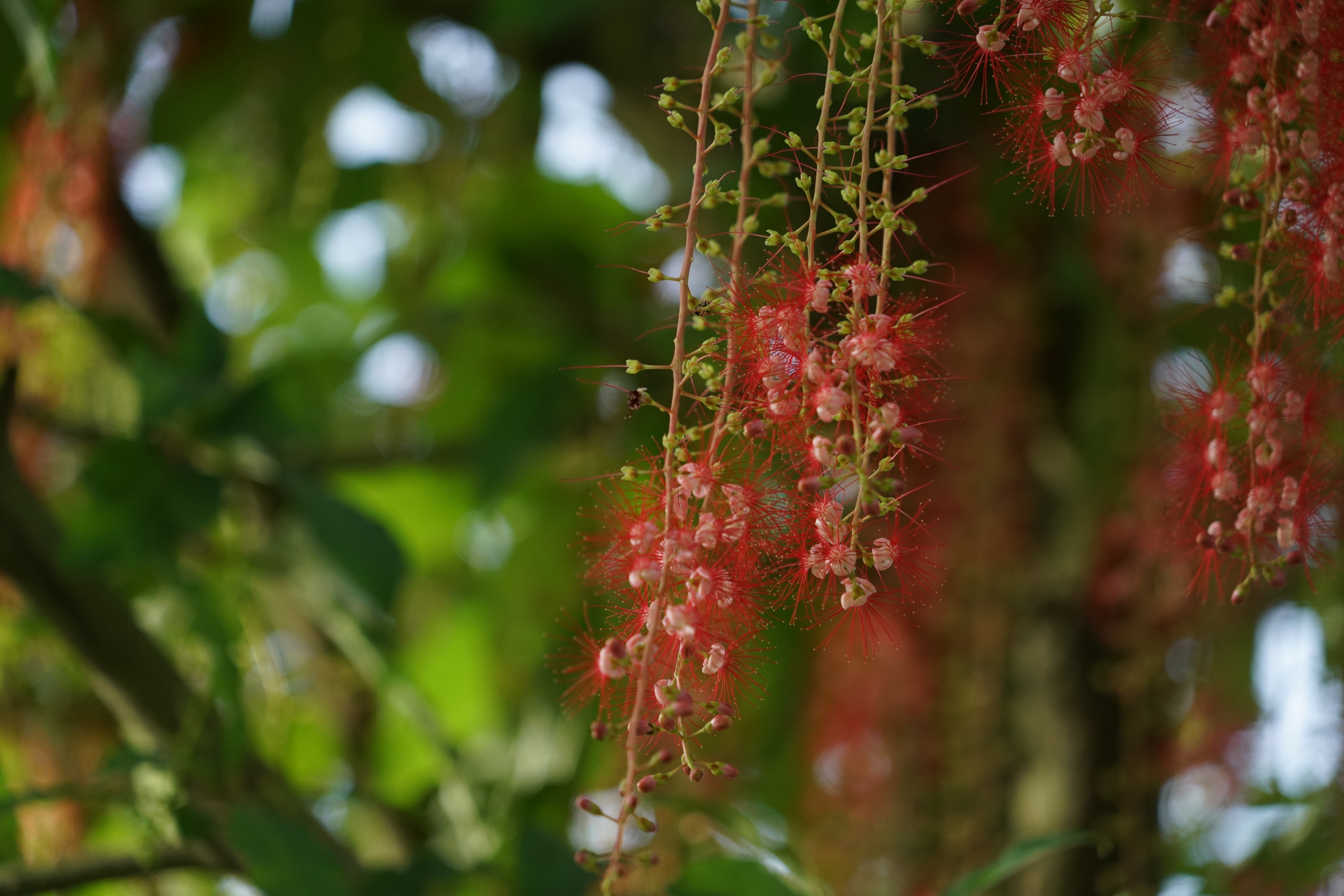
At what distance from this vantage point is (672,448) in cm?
41

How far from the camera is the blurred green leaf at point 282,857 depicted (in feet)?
2.18

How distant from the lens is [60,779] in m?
1.12

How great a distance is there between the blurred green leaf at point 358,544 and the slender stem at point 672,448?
1.52ft

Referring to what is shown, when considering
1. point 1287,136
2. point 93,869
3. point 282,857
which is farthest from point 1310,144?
point 93,869

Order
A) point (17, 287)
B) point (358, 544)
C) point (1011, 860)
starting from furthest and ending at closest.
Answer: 1. point (358, 544)
2. point (17, 287)
3. point (1011, 860)

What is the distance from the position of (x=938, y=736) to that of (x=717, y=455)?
0.87 metres

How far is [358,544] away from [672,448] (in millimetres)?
500

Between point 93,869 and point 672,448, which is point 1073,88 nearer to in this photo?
point 672,448

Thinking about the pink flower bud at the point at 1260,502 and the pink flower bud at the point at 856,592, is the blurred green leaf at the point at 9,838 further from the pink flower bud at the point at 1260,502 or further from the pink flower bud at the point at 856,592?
the pink flower bud at the point at 1260,502

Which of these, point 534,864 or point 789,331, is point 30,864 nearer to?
point 534,864

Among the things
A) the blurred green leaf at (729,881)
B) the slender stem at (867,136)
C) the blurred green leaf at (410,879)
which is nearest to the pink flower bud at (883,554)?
the slender stem at (867,136)

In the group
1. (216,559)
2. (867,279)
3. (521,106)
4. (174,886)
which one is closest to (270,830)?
(216,559)

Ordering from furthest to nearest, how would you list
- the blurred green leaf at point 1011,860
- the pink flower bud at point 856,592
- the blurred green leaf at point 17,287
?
the blurred green leaf at point 17,287, the blurred green leaf at point 1011,860, the pink flower bud at point 856,592

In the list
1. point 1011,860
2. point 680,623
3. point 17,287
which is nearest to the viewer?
point 680,623
